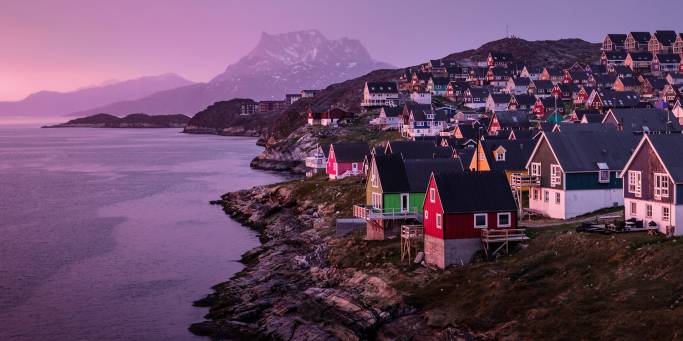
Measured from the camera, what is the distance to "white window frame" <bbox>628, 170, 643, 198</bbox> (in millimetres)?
46844

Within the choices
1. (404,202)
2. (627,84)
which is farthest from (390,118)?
(404,202)

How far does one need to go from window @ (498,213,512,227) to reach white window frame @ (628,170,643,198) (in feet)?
25.1

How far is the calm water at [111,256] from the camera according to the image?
50.6 meters

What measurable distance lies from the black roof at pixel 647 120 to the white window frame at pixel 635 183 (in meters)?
41.4

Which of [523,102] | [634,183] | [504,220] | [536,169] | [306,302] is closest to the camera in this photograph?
[306,302]

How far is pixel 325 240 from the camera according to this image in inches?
2562

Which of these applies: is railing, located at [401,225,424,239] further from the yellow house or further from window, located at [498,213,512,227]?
the yellow house

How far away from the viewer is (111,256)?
72625 millimetres

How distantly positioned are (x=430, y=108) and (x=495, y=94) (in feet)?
76.4

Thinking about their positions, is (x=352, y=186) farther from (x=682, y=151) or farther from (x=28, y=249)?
(x=682, y=151)

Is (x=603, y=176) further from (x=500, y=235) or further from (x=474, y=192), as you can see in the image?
(x=500, y=235)

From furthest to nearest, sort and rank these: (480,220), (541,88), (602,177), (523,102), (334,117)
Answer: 1. (334,117)
2. (541,88)
3. (523,102)
4. (602,177)
5. (480,220)

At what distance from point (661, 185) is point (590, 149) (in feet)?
48.7

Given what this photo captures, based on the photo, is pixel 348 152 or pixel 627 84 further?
pixel 627 84
